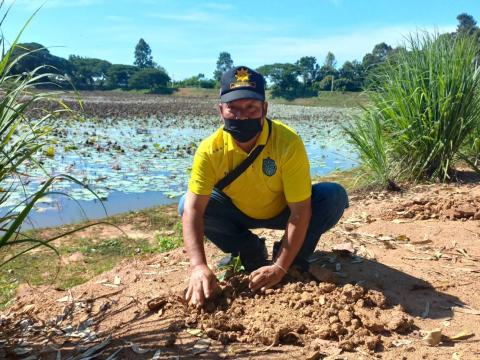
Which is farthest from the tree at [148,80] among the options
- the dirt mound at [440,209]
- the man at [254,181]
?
the man at [254,181]

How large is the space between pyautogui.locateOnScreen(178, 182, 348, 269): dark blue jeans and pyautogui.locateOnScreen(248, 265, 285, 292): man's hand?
0.34m

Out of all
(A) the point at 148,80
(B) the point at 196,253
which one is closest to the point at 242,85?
(B) the point at 196,253

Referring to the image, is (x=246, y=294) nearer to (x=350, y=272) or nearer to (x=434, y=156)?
(x=350, y=272)

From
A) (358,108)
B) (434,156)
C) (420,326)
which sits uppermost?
(358,108)

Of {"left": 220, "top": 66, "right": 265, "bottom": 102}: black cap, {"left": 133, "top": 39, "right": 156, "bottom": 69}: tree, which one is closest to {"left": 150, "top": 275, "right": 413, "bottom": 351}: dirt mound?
{"left": 220, "top": 66, "right": 265, "bottom": 102}: black cap

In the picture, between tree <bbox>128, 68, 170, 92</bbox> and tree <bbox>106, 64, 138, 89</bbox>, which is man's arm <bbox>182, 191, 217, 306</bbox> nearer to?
tree <bbox>128, 68, 170, 92</bbox>

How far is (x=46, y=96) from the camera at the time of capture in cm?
236

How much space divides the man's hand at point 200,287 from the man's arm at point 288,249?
0.76 ft

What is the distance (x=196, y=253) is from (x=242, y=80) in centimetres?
94

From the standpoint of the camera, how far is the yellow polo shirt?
8.50ft

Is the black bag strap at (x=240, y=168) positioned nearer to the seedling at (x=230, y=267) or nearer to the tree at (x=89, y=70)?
the seedling at (x=230, y=267)

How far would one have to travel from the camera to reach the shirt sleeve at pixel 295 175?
258 cm

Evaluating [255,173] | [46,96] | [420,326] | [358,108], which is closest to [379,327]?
[420,326]

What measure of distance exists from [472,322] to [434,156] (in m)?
3.52
